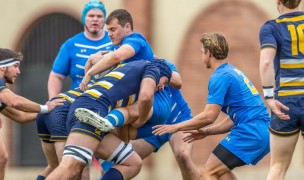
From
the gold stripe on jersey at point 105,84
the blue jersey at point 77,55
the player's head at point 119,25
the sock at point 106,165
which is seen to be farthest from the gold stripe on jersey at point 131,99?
the blue jersey at point 77,55

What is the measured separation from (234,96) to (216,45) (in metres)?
0.56

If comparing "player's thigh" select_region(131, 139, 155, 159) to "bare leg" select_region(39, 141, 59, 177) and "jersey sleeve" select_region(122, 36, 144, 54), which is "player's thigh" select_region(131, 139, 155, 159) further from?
"jersey sleeve" select_region(122, 36, 144, 54)

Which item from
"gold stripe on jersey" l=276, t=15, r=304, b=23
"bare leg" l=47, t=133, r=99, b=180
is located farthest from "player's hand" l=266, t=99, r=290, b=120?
"bare leg" l=47, t=133, r=99, b=180

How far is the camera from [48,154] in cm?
1176

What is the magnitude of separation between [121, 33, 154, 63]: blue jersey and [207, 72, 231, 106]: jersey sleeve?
1082 mm

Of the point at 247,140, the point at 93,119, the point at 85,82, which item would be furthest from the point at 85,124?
the point at 247,140

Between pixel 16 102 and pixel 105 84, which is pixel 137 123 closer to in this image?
pixel 105 84

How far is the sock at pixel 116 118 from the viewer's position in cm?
1016

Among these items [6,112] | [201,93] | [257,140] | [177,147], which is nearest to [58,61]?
[6,112]

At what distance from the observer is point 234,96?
10.6 m

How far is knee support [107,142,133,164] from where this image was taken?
10445 mm

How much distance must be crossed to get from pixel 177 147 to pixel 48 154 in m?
1.47

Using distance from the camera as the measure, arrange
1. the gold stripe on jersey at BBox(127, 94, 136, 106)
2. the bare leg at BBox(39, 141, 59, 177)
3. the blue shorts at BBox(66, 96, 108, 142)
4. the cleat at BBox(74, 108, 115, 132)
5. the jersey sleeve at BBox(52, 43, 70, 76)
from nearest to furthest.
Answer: the cleat at BBox(74, 108, 115, 132), the blue shorts at BBox(66, 96, 108, 142), the gold stripe on jersey at BBox(127, 94, 136, 106), the bare leg at BBox(39, 141, 59, 177), the jersey sleeve at BBox(52, 43, 70, 76)

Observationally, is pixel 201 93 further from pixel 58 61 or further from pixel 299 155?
pixel 58 61
